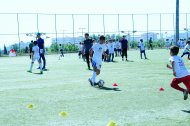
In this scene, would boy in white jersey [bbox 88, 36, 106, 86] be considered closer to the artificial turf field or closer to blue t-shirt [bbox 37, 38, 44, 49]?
the artificial turf field

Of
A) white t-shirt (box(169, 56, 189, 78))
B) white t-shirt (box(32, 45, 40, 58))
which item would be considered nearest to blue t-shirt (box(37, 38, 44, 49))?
white t-shirt (box(32, 45, 40, 58))

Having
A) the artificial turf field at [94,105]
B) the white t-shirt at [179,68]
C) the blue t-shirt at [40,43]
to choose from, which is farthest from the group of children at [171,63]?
the blue t-shirt at [40,43]

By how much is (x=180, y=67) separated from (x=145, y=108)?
1.48 metres

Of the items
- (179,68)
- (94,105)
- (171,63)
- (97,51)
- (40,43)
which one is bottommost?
(94,105)

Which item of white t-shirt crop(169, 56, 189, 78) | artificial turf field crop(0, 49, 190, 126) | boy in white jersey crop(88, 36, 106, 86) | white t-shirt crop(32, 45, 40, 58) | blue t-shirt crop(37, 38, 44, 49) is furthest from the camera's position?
blue t-shirt crop(37, 38, 44, 49)

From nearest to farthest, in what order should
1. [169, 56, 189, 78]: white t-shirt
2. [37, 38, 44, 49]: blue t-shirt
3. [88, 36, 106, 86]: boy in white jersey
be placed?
[169, 56, 189, 78]: white t-shirt < [88, 36, 106, 86]: boy in white jersey < [37, 38, 44, 49]: blue t-shirt

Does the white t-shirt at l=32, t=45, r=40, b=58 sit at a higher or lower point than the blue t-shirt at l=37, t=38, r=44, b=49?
lower

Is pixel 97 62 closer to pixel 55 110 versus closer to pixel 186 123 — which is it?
pixel 55 110

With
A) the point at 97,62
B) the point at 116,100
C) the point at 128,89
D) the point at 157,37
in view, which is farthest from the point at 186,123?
the point at 157,37

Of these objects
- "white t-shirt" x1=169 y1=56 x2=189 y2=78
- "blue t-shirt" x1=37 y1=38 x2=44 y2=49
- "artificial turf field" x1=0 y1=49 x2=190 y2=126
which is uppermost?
"blue t-shirt" x1=37 y1=38 x2=44 y2=49

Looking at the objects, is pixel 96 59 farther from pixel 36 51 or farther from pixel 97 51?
pixel 36 51

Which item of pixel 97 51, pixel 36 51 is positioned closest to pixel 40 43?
pixel 36 51

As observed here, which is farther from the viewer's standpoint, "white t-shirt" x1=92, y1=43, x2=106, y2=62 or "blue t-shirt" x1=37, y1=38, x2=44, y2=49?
"blue t-shirt" x1=37, y1=38, x2=44, y2=49

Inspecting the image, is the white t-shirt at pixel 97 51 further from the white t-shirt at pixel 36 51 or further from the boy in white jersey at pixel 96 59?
the white t-shirt at pixel 36 51
